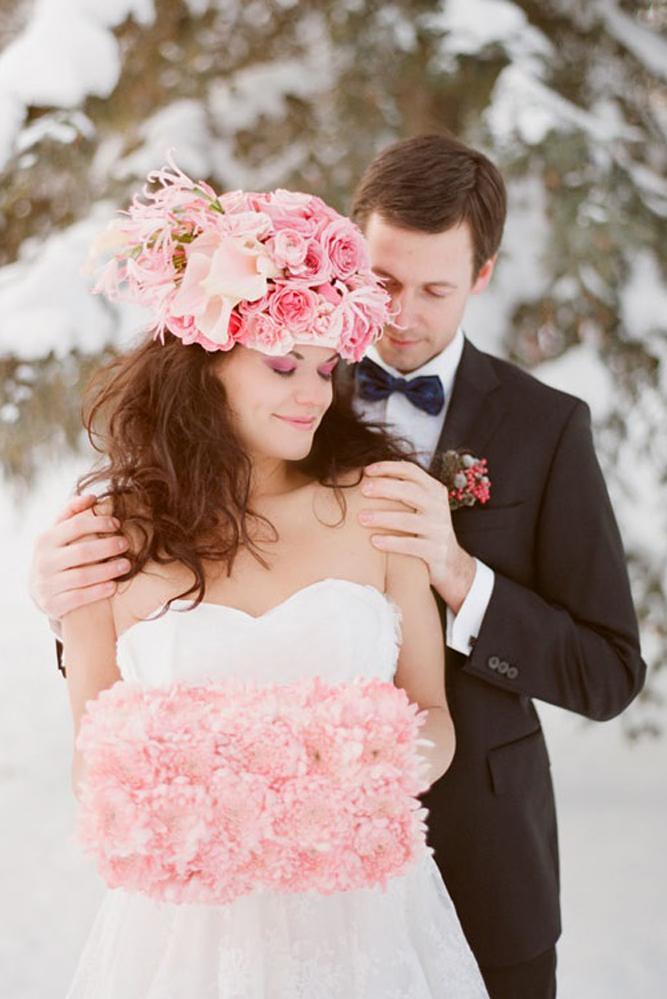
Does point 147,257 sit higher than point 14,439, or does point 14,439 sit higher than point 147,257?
point 147,257

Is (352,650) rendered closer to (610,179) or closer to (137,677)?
(137,677)

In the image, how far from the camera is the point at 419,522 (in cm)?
237

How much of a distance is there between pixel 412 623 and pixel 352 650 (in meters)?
0.17

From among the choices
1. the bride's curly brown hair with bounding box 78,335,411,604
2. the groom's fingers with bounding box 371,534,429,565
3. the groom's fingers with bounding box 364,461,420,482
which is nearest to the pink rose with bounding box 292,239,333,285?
the bride's curly brown hair with bounding box 78,335,411,604

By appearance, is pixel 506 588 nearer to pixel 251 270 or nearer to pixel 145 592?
pixel 145 592

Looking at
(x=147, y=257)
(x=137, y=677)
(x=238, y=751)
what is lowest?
(x=137, y=677)

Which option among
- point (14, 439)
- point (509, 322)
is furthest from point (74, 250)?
point (509, 322)

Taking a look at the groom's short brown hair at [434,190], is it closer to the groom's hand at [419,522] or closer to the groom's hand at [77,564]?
the groom's hand at [419,522]

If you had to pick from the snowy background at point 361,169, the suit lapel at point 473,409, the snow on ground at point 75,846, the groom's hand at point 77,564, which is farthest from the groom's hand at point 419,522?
the snowy background at point 361,169

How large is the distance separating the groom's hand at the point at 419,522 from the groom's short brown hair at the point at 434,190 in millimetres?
563

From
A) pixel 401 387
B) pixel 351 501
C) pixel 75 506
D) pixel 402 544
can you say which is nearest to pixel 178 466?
pixel 75 506

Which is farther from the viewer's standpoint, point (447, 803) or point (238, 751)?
point (447, 803)

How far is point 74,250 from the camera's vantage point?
4.70 metres

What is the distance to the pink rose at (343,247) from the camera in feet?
7.36
